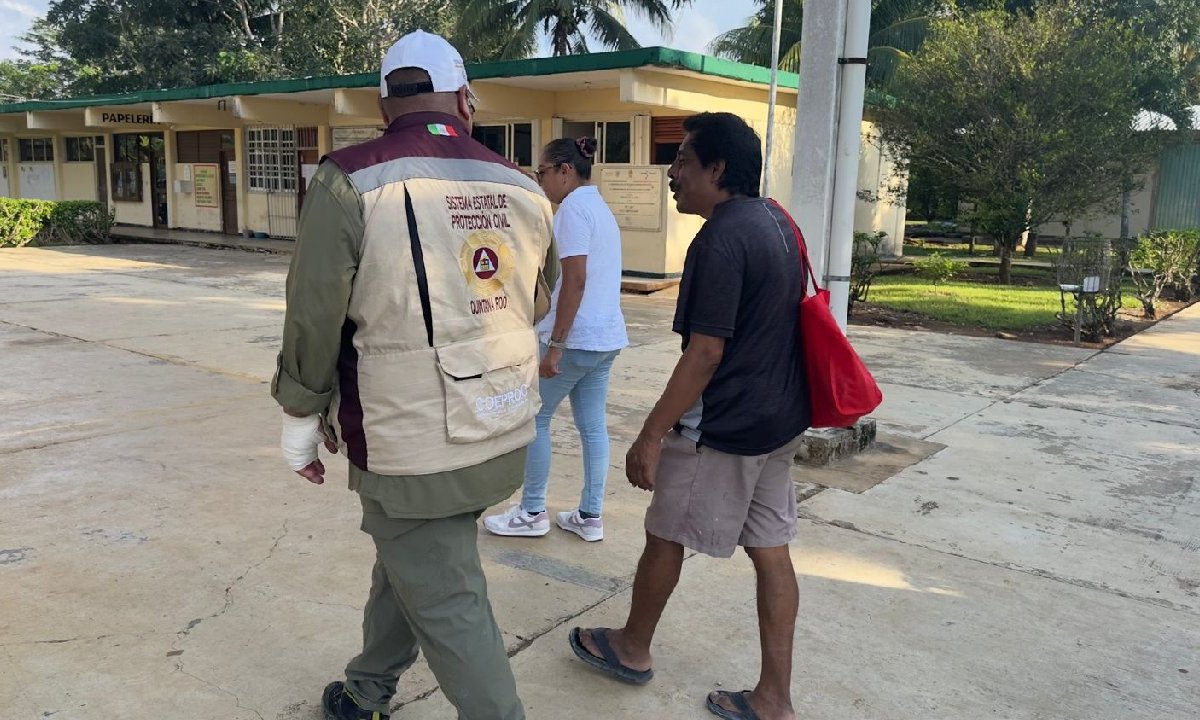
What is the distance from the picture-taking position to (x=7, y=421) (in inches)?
223

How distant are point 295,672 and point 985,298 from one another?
12.0m

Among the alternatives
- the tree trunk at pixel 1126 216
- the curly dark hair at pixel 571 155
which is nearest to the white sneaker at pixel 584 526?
the curly dark hair at pixel 571 155

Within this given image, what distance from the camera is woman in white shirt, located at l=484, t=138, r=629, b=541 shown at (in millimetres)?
3625

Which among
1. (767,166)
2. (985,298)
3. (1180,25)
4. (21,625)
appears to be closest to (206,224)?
(767,166)

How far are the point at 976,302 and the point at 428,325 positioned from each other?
11.7m

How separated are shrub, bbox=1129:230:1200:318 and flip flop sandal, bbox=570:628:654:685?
462 inches

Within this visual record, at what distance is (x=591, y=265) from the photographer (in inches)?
146

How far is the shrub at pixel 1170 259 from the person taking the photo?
42.7 ft

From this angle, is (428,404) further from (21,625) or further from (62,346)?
(62,346)

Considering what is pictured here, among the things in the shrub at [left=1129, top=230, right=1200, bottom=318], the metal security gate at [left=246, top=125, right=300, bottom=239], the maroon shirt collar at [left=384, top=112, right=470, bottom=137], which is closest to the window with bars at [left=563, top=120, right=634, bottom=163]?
the shrub at [left=1129, top=230, right=1200, bottom=318]

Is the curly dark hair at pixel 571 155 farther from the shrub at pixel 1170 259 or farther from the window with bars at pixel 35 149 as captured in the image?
the window with bars at pixel 35 149

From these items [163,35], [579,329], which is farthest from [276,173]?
[579,329]

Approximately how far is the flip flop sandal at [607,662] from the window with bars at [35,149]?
3104cm

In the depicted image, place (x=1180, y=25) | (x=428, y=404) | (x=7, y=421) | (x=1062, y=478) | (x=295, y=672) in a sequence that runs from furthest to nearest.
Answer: (x=1180, y=25), (x=7, y=421), (x=1062, y=478), (x=295, y=672), (x=428, y=404)
